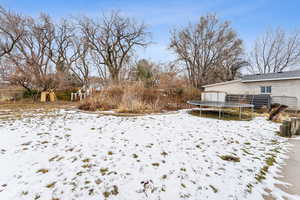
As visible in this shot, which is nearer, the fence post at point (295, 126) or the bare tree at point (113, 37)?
the fence post at point (295, 126)

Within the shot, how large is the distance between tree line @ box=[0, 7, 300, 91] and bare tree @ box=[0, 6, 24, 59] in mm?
333

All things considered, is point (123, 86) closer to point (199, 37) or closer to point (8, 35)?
point (199, 37)

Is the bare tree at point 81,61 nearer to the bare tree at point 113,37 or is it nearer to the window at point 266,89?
the bare tree at point 113,37

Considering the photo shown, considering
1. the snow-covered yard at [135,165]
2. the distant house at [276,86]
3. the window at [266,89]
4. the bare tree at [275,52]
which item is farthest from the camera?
the bare tree at [275,52]

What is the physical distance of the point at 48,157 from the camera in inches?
90.0

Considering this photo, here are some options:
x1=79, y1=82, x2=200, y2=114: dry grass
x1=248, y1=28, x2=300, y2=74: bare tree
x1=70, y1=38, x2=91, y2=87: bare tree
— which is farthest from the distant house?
x1=70, y1=38, x2=91, y2=87: bare tree

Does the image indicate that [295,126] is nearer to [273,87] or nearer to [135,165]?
[135,165]

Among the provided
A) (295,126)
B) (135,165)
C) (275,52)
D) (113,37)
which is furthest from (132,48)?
(275,52)

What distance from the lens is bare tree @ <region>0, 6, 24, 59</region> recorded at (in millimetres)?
12359

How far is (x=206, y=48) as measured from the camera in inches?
638

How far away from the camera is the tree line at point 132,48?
1472cm

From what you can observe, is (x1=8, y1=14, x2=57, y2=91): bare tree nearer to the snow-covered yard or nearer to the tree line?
the tree line

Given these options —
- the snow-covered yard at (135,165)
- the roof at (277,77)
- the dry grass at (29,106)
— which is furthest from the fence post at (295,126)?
the dry grass at (29,106)

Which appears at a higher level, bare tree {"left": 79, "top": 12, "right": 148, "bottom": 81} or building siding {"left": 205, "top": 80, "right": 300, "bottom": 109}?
bare tree {"left": 79, "top": 12, "right": 148, "bottom": 81}
